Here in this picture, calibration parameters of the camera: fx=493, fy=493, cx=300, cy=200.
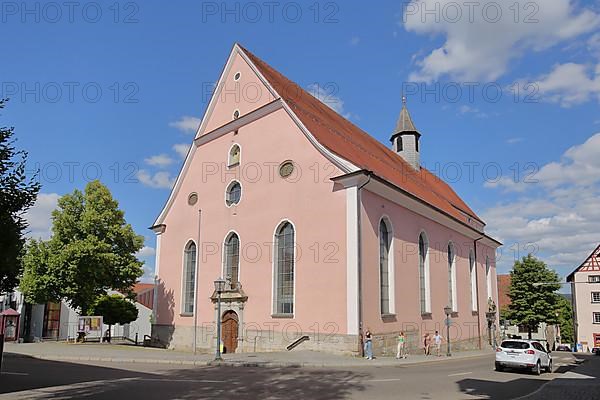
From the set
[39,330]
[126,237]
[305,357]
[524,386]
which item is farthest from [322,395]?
[39,330]

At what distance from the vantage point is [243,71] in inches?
1065

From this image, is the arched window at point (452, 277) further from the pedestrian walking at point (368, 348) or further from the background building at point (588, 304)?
the background building at point (588, 304)

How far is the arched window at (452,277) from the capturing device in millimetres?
31719

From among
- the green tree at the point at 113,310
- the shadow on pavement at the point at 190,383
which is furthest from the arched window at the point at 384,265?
the green tree at the point at 113,310

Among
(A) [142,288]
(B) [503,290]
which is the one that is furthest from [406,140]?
(A) [142,288]

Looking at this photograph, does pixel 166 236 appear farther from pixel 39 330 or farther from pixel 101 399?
pixel 101 399

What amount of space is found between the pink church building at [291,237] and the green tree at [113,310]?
8525 millimetres

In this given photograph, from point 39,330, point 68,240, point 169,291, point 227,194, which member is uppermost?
point 227,194

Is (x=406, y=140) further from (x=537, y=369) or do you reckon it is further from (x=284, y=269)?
(x=537, y=369)

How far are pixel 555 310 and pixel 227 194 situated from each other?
38261 millimetres

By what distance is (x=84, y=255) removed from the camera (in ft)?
95.2

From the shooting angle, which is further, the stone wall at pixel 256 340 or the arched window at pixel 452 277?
the arched window at pixel 452 277

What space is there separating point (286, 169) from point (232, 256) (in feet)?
18.5

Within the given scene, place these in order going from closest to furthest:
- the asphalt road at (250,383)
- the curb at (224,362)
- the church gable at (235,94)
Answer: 1. the asphalt road at (250,383)
2. the curb at (224,362)
3. the church gable at (235,94)
